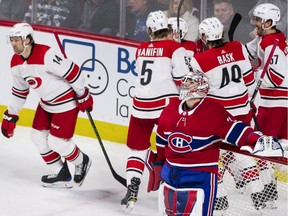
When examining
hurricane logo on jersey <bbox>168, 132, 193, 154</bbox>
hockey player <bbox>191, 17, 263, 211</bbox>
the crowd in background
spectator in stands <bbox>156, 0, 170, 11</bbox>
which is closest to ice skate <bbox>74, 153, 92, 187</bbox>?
hockey player <bbox>191, 17, 263, 211</bbox>

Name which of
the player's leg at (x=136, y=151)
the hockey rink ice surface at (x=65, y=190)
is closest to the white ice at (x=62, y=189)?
the hockey rink ice surface at (x=65, y=190)

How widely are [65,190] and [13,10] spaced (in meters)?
2.28

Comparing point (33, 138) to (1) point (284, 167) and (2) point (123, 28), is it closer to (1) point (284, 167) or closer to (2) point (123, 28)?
(2) point (123, 28)

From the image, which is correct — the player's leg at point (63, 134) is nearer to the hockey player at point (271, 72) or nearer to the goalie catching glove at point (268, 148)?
the hockey player at point (271, 72)

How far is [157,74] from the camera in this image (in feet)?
21.0

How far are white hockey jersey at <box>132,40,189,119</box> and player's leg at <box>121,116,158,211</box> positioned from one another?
0.07 m

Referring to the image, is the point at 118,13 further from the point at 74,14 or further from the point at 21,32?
the point at 21,32

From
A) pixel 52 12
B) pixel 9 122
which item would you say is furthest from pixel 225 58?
pixel 52 12

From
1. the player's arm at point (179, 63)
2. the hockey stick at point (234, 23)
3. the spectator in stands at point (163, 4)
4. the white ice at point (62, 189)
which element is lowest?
the white ice at point (62, 189)

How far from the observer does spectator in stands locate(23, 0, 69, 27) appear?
861 cm

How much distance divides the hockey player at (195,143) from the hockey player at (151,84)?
118 cm

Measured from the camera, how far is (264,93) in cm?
680

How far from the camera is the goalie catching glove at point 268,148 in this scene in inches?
196

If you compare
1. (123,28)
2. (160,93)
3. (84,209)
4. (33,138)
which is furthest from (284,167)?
(123,28)
